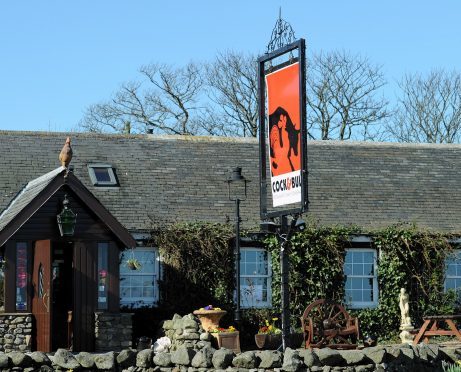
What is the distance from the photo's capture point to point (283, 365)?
16.8 meters

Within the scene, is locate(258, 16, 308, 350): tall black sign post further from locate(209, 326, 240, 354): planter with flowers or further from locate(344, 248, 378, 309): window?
locate(344, 248, 378, 309): window

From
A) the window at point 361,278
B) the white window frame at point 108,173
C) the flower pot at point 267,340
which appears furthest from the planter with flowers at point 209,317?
→ the white window frame at point 108,173

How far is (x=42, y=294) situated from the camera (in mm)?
24406

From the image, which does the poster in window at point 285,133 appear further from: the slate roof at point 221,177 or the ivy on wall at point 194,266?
the slate roof at point 221,177

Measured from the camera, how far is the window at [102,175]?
29438 mm

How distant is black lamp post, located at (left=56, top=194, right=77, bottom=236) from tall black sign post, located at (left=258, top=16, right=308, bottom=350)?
262 inches

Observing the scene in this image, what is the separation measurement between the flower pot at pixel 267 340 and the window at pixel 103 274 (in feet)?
11.2

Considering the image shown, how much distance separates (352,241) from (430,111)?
23.2 metres

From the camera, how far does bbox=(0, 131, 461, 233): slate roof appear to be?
2897 centimetres

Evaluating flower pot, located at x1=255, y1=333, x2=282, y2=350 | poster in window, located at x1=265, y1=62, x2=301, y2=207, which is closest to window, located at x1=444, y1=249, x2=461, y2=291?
flower pot, located at x1=255, y1=333, x2=282, y2=350

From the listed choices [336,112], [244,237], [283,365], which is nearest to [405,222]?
[244,237]

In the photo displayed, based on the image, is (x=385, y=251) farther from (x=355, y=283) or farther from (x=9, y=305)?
(x=9, y=305)

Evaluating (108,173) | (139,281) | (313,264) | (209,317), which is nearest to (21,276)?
(139,281)

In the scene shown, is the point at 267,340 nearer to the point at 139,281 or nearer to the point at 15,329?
the point at 139,281
